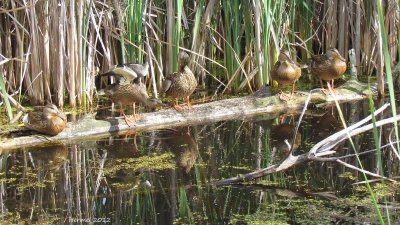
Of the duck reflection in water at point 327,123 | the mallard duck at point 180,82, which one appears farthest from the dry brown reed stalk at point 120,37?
the duck reflection in water at point 327,123

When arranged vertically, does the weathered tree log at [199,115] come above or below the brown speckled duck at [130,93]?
below

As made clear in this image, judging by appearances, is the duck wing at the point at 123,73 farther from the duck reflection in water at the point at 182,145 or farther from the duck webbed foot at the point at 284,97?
the duck webbed foot at the point at 284,97

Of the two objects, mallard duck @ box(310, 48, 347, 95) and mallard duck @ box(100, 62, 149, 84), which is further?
mallard duck @ box(310, 48, 347, 95)

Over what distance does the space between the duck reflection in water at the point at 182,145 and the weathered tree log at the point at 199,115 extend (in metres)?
0.12

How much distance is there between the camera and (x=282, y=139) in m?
7.03

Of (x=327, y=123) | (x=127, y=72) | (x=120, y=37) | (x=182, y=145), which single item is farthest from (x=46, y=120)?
(x=327, y=123)

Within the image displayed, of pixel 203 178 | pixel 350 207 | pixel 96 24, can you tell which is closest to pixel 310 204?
pixel 350 207

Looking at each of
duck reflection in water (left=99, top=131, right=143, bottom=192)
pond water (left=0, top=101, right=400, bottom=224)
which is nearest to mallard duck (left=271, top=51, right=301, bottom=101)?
pond water (left=0, top=101, right=400, bottom=224)

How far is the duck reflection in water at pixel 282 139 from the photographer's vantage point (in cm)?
640

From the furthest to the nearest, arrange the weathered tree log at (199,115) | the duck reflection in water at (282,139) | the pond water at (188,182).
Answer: the weathered tree log at (199,115)
the duck reflection in water at (282,139)
the pond water at (188,182)

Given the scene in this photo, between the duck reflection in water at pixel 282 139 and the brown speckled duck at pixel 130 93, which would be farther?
the brown speckled duck at pixel 130 93

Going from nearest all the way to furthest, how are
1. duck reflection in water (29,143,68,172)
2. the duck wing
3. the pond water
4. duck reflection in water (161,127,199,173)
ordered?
the pond water < duck reflection in water (29,143,68,172) < duck reflection in water (161,127,199,173) < the duck wing

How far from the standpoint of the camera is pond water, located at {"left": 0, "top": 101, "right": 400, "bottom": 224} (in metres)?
4.76

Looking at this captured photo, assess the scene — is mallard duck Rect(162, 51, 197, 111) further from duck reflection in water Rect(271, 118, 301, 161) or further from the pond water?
duck reflection in water Rect(271, 118, 301, 161)
